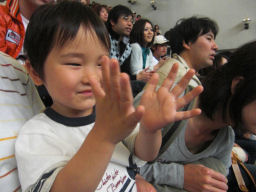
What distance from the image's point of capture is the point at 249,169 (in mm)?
1144

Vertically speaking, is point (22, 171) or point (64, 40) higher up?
point (64, 40)

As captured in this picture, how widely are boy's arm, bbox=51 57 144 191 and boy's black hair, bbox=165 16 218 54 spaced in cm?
132

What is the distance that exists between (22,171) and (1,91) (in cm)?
23

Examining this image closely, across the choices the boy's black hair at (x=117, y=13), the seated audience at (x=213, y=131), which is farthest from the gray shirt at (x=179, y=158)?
the boy's black hair at (x=117, y=13)

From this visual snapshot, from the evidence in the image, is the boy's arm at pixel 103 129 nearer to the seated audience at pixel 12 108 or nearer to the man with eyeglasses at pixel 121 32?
the seated audience at pixel 12 108

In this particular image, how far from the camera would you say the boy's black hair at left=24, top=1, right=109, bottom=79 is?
1.58ft

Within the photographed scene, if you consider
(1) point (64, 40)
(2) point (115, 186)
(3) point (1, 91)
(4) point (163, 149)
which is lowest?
(4) point (163, 149)

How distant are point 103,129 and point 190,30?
53.9 inches

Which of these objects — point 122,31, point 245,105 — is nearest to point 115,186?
point 245,105

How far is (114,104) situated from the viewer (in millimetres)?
311

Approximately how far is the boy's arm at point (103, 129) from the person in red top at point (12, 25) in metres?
0.74

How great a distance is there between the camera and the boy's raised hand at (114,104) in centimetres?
29

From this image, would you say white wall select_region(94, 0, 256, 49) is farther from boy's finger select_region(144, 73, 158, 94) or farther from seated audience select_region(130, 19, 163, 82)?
boy's finger select_region(144, 73, 158, 94)

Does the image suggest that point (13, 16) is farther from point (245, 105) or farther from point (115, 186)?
point (245, 105)
